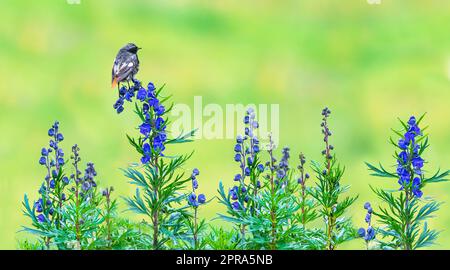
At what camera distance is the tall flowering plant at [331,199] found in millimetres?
5492

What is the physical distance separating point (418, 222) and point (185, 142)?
161cm

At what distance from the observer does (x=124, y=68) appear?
570 centimetres

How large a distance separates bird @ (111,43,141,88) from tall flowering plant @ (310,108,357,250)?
4.41 ft

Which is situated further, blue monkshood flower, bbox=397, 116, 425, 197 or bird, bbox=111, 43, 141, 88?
bird, bbox=111, 43, 141, 88

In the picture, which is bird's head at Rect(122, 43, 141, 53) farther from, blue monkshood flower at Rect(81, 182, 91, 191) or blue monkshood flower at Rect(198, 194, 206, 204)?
blue monkshood flower at Rect(198, 194, 206, 204)

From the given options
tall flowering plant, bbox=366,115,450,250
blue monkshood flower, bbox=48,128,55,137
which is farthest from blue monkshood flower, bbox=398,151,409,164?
blue monkshood flower, bbox=48,128,55,137

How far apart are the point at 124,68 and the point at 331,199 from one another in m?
1.67

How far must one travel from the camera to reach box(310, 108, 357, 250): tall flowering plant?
216 inches

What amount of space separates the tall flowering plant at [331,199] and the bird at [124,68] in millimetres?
1344

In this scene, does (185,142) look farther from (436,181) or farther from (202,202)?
(436,181)

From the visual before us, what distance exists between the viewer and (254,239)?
5332 millimetres

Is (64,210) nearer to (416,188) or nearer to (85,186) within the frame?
(85,186)

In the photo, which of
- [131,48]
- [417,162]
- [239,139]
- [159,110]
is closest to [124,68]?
[131,48]
